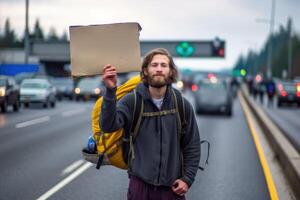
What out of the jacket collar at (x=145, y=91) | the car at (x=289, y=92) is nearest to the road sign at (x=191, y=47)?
the car at (x=289, y=92)

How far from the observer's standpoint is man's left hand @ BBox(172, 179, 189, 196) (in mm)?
4414

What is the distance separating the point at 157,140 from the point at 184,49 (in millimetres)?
60054

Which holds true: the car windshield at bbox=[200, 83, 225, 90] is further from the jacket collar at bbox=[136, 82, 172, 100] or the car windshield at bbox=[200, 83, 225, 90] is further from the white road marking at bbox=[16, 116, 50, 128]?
the jacket collar at bbox=[136, 82, 172, 100]

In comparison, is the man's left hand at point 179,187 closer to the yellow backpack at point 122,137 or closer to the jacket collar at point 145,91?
the yellow backpack at point 122,137

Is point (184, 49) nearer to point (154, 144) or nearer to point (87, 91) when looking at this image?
point (87, 91)

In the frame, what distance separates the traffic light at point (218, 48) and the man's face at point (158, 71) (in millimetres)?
58141

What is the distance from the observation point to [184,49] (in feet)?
210

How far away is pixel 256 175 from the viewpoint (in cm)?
1093

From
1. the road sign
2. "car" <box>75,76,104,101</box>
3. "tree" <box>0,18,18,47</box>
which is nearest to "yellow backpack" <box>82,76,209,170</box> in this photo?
"car" <box>75,76,104,101</box>

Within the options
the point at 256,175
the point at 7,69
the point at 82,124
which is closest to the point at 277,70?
the point at 7,69

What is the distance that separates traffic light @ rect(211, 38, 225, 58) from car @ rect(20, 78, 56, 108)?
2831cm

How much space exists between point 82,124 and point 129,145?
1827 centimetres

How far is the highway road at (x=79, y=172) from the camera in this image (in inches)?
354

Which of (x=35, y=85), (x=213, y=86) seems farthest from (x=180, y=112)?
(x=35, y=85)
